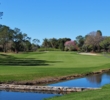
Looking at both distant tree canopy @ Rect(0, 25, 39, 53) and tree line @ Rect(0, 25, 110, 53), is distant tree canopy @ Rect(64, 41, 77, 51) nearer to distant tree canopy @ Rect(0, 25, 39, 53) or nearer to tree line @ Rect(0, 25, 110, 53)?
tree line @ Rect(0, 25, 110, 53)

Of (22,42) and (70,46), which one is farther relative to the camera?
(70,46)

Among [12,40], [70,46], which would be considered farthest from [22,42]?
[70,46]

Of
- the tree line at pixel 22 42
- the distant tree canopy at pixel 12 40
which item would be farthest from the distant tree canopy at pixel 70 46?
the distant tree canopy at pixel 12 40

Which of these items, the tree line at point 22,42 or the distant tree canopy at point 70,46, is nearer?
the tree line at point 22,42

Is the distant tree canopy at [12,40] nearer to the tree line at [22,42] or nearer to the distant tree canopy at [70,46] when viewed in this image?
the tree line at [22,42]

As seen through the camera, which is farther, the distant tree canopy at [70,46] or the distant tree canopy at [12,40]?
the distant tree canopy at [70,46]

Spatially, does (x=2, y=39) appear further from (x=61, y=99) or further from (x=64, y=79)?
(x=61, y=99)

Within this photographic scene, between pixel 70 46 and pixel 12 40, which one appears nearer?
pixel 12 40

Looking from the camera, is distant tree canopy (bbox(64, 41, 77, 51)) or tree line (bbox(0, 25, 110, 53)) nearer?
tree line (bbox(0, 25, 110, 53))

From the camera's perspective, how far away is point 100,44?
5969 inches

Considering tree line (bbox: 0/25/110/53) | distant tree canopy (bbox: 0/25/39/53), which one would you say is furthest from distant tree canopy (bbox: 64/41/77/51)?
distant tree canopy (bbox: 0/25/39/53)

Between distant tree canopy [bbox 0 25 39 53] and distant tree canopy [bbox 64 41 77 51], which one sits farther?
distant tree canopy [bbox 64 41 77 51]

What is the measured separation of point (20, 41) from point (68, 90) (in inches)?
5403

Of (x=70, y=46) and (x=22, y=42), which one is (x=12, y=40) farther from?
(x=70, y=46)
